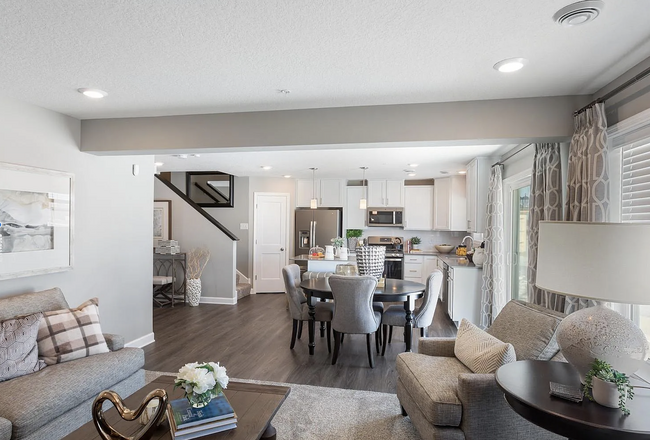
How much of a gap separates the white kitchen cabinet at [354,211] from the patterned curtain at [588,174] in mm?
5288

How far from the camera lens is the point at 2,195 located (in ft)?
9.53

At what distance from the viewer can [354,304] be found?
3.73 m

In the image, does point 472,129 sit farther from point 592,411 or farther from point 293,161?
point 293,161

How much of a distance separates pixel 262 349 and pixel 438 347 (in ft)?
7.24

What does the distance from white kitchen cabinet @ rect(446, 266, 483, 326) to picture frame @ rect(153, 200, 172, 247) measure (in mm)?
4811

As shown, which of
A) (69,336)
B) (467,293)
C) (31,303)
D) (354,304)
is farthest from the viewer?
(467,293)

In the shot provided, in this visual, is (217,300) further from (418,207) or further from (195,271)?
(418,207)

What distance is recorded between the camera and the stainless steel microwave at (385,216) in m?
7.76

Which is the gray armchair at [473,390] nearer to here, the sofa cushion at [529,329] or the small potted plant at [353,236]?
the sofa cushion at [529,329]

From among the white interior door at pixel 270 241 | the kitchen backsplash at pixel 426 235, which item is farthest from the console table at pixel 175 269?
the kitchen backsplash at pixel 426 235

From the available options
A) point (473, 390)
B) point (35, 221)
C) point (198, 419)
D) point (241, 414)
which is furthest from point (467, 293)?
point (35, 221)

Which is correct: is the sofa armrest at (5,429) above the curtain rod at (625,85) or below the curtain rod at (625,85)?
below

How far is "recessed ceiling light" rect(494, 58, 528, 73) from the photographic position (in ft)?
7.32

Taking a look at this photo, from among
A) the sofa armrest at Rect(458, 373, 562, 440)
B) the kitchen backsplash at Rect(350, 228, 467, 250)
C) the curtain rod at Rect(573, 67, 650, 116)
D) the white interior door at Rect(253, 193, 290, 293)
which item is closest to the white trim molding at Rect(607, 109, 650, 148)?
the curtain rod at Rect(573, 67, 650, 116)
